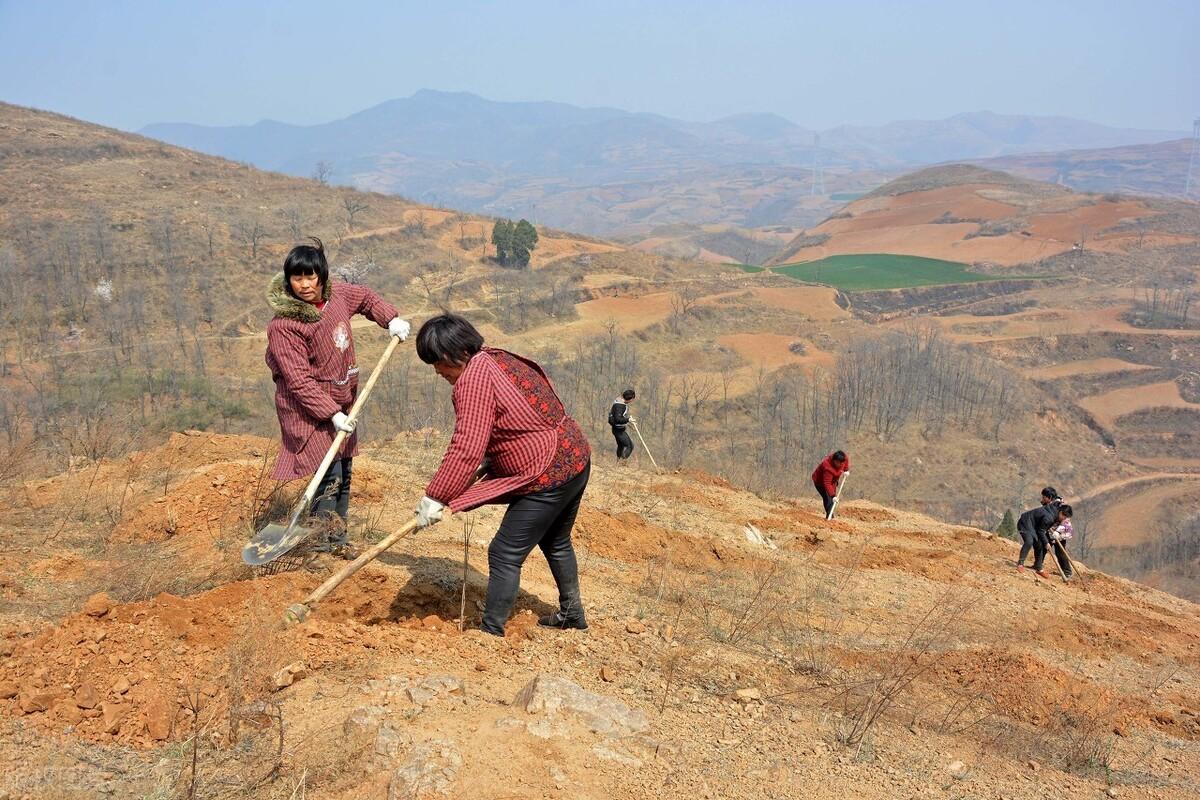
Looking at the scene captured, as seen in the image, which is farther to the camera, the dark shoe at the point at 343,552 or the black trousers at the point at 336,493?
the dark shoe at the point at 343,552

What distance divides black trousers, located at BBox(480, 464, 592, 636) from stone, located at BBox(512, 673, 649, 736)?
561 mm

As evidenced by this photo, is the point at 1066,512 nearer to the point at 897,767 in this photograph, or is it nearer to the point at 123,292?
the point at 897,767

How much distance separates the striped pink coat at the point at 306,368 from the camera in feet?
13.4

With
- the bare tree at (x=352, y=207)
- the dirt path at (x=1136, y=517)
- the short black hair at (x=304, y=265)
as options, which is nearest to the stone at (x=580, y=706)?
the short black hair at (x=304, y=265)

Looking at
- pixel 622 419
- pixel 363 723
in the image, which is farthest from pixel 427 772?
pixel 622 419

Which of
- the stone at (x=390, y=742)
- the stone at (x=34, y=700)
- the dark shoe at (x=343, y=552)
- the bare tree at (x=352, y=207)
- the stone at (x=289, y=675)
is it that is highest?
the bare tree at (x=352, y=207)

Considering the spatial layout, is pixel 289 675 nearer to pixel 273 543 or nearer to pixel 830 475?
pixel 273 543

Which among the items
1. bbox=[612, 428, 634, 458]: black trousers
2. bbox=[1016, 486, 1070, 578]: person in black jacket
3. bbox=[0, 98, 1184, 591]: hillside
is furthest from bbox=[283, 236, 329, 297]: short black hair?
bbox=[0, 98, 1184, 591]: hillside

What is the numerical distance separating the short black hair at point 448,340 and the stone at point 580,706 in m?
1.35

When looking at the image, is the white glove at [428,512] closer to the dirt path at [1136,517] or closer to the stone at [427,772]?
the stone at [427,772]

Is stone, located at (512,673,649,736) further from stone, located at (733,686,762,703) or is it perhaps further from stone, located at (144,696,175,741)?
stone, located at (144,696,175,741)

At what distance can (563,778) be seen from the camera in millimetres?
2498

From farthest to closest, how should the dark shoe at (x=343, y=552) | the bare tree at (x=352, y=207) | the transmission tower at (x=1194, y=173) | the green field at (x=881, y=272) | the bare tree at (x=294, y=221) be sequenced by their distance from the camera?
the transmission tower at (x=1194, y=173) → the green field at (x=881, y=272) → the bare tree at (x=352, y=207) → the bare tree at (x=294, y=221) → the dark shoe at (x=343, y=552)

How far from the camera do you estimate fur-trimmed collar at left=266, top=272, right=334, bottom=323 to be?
13.3 feet
